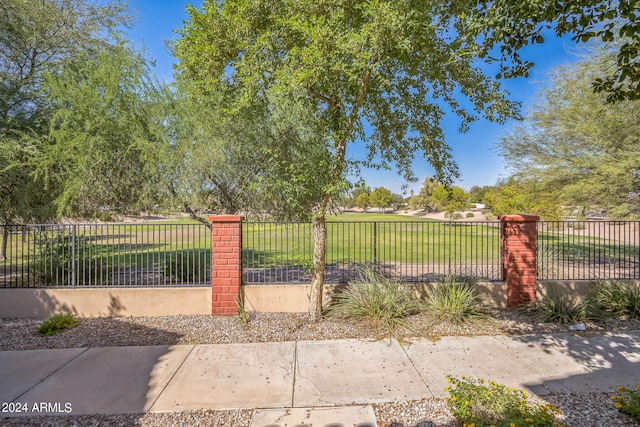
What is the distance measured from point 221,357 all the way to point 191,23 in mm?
5286

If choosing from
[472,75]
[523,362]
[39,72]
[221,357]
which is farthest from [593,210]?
[39,72]

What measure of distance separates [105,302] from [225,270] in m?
2.49

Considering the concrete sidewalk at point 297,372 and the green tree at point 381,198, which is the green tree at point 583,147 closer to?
the concrete sidewalk at point 297,372

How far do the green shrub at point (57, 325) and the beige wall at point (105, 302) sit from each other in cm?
43

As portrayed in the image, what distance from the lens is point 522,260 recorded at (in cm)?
630

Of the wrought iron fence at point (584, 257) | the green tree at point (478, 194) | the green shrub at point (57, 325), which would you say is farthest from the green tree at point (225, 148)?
the green tree at point (478, 194)

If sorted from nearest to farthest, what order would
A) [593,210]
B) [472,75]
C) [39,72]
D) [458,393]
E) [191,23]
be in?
1. [458,393]
2. [191,23]
3. [472,75]
4. [39,72]
5. [593,210]

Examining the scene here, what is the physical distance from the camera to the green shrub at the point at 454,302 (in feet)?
18.4

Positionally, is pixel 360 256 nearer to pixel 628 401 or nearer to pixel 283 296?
pixel 283 296

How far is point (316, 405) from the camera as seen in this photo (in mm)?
3320

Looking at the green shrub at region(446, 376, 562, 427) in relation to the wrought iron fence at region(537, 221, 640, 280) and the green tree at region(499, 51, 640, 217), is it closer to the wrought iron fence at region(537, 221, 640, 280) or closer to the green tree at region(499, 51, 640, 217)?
the wrought iron fence at region(537, 221, 640, 280)

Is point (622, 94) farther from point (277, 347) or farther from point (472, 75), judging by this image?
point (277, 347)

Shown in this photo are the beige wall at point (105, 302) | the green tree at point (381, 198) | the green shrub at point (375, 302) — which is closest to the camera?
the green shrub at point (375, 302)

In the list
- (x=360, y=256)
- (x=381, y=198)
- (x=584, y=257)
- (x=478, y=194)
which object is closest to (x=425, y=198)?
(x=381, y=198)
